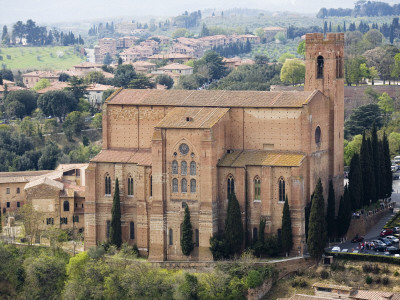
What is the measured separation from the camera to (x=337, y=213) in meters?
67.4

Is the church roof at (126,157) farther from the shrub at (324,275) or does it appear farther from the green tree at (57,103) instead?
the green tree at (57,103)

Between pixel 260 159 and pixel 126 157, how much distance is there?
900cm

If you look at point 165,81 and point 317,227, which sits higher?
point 165,81

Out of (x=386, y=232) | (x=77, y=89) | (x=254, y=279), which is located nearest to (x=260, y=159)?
(x=254, y=279)

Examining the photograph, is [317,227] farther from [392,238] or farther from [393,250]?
[392,238]

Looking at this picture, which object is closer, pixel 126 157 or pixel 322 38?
pixel 126 157

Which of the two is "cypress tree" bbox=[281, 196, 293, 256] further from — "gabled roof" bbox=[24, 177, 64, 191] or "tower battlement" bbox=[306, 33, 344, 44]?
"gabled roof" bbox=[24, 177, 64, 191]

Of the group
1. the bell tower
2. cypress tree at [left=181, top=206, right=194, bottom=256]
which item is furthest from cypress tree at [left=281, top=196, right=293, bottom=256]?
the bell tower

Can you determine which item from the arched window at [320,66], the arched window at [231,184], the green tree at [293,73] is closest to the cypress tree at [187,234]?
the arched window at [231,184]

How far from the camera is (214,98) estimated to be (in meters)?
67.3

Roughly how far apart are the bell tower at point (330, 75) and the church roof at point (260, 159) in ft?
16.4

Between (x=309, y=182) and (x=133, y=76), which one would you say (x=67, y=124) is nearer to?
(x=133, y=76)

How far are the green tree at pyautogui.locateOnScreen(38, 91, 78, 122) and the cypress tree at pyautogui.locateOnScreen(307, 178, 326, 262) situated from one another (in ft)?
168

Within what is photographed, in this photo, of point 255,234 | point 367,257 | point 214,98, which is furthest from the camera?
point 214,98
